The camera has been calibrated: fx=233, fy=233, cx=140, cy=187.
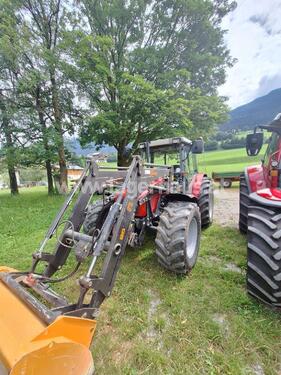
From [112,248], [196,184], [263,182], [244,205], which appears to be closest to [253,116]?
[196,184]

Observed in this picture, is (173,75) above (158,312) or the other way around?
above

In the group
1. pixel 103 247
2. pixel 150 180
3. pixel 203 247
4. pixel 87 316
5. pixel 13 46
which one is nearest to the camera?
pixel 87 316

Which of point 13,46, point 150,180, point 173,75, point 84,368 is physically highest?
point 13,46

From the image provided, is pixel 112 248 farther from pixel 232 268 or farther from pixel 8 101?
pixel 8 101

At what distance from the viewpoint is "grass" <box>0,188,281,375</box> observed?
1.93 m

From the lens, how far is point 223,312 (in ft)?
8.27

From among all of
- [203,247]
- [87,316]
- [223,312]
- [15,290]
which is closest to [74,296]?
[15,290]

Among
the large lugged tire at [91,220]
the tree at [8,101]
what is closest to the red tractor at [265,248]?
the large lugged tire at [91,220]

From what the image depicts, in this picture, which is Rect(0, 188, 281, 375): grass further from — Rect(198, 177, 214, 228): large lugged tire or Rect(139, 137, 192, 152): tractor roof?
Rect(139, 137, 192, 152): tractor roof

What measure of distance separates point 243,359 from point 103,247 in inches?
59.0

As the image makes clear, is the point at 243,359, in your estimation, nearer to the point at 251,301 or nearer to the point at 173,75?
the point at 251,301

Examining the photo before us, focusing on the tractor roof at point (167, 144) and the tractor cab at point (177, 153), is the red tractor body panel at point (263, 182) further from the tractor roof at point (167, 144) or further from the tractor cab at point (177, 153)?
the tractor roof at point (167, 144)

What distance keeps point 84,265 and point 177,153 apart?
9.98 feet

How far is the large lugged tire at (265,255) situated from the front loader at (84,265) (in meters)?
0.83
